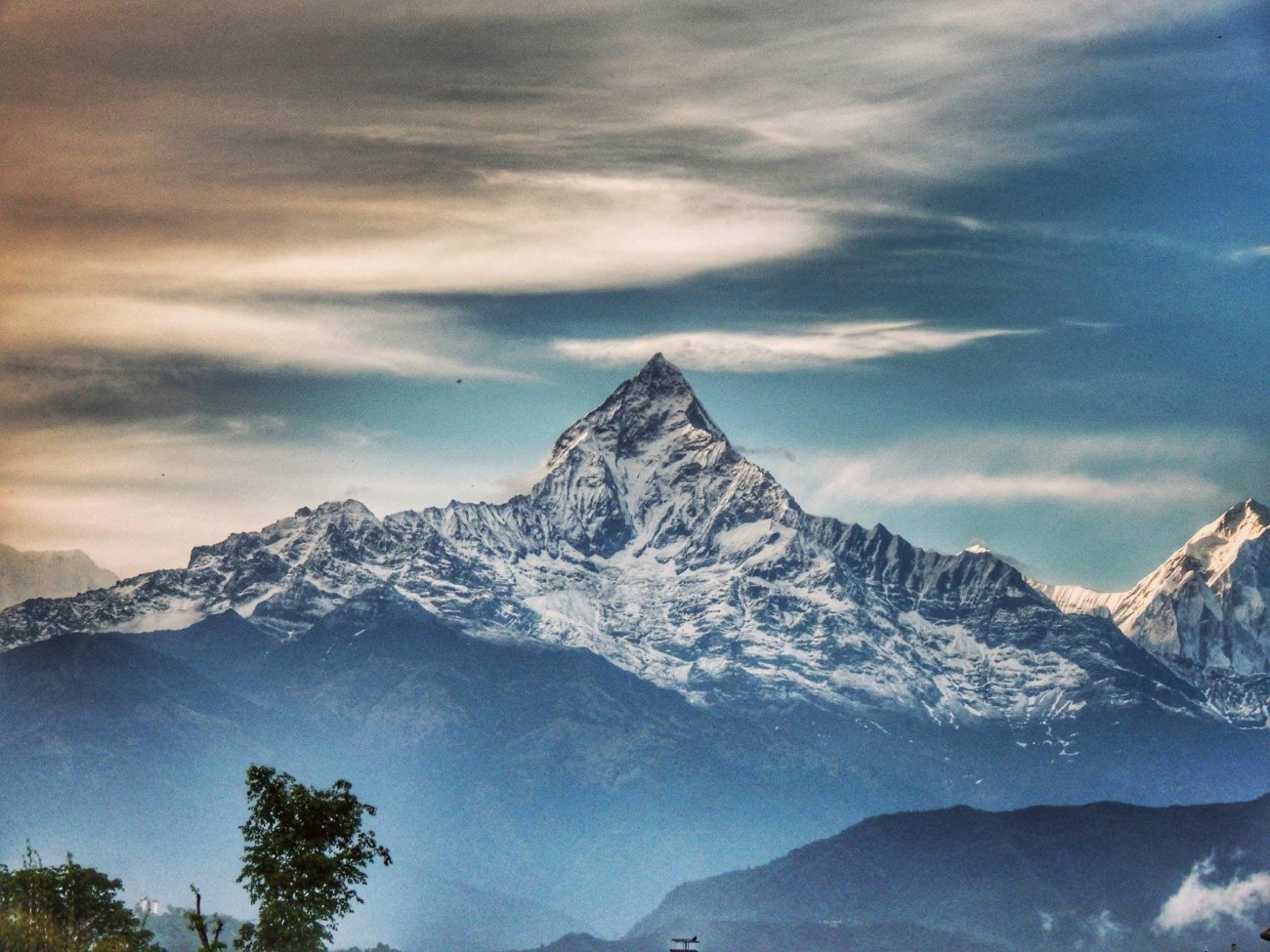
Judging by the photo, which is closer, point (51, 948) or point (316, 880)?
point (316, 880)

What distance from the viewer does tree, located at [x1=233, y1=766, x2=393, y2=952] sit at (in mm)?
180625

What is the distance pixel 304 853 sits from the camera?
596ft

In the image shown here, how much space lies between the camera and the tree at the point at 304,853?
7111 inches

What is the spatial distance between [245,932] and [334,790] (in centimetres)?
1530

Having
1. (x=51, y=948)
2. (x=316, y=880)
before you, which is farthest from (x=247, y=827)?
(x=51, y=948)

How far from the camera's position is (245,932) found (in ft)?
587

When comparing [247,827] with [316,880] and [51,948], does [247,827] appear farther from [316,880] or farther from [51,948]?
[51,948]

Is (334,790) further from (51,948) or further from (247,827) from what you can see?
(51,948)

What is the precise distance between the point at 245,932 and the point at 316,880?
264 inches

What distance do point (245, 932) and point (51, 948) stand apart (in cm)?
2596

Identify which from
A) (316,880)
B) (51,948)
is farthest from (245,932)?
(51,948)

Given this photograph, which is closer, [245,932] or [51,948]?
[245,932]

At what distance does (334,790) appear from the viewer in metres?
190

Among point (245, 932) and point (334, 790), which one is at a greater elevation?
point (334, 790)
